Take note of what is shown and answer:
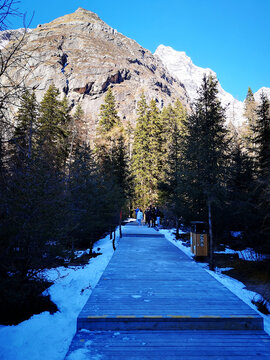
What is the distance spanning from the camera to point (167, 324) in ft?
14.2

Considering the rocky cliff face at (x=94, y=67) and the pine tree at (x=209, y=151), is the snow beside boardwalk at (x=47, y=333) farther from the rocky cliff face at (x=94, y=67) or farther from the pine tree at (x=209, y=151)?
the rocky cliff face at (x=94, y=67)

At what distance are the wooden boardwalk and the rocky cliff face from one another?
79618 millimetres

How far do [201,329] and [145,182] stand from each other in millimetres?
36013

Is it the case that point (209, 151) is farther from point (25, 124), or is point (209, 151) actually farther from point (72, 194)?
point (25, 124)

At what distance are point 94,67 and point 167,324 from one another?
4532 inches

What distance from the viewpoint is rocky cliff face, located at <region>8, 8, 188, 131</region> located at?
3829 inches

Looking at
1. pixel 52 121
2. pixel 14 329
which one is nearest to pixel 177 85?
pixel 52 121

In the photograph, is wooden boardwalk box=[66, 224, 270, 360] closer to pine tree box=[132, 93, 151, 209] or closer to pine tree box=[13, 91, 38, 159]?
pine tree box=[13, 91, 38, 159]

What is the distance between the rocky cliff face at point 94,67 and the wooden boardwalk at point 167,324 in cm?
7962

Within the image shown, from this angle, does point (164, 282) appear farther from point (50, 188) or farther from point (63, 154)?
point (63, 154)

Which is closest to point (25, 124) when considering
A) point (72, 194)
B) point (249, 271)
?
point (72, 194)

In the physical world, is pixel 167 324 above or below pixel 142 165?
below

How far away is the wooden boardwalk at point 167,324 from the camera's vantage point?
141 inches

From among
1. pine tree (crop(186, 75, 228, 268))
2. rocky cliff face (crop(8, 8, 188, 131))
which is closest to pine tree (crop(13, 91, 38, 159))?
pine tree (crop(186, 75, 228, 268))
